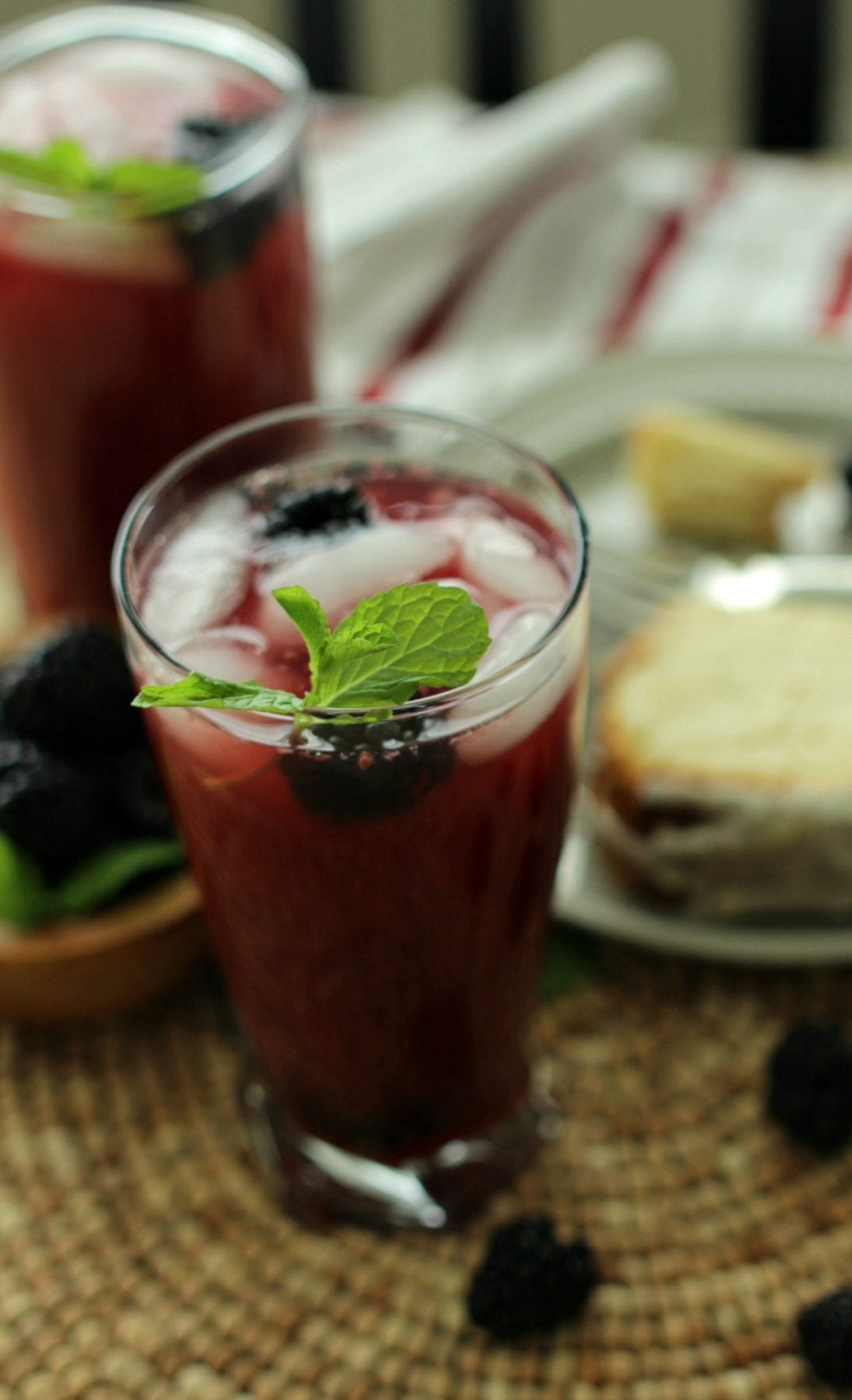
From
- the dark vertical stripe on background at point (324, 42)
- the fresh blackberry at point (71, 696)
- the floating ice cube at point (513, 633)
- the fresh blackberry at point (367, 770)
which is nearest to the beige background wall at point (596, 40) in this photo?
the dark vertical stripe on background at point (324, 42)

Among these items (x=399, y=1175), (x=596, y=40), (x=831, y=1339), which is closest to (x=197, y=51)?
(x=399, y=1175)

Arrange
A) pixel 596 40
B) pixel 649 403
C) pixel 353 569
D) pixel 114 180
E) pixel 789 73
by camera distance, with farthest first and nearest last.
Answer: pixel 596 40 → pixel 789 73 → pixel 649 403 → pixel 114 180 → pixel 353 569

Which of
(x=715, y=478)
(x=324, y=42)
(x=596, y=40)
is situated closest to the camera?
(x=715, y=478)

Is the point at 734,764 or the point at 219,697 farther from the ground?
the point at 219,697

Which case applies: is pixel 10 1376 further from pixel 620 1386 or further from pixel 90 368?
pixel 90 368

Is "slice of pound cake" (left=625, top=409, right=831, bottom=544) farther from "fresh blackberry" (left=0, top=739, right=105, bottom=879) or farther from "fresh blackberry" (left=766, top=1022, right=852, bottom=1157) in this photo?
"fresh blackberry" (left=0, top=739, right=105, bottom=879)

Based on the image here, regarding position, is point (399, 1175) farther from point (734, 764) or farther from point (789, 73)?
point (789, 73)

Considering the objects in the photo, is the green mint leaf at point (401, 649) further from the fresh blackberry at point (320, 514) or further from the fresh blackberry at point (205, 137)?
the fresh blackberry at point (205, 137)

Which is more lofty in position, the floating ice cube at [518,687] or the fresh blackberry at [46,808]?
the floating ice cube at [518,687]
